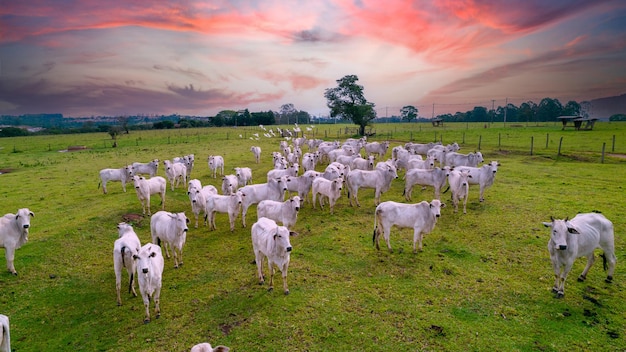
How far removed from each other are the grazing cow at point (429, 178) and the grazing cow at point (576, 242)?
782 centimetres

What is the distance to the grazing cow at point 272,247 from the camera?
29.2ft

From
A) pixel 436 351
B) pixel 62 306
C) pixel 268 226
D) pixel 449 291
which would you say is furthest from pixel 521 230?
pixel 62 306

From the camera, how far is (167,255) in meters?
11.9

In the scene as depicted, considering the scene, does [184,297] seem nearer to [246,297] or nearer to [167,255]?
[246,297]

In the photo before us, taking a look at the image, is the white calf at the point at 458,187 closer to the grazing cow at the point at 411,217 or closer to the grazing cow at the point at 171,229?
the grazing cow at the point at 411,217

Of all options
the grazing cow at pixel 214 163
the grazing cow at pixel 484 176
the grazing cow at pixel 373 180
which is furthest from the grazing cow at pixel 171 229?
the grazing cow at pixel 484 176

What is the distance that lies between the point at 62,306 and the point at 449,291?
A: 418 inches

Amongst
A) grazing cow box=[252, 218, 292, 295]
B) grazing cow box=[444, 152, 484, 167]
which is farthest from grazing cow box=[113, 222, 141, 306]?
grazing cow box=[444, 152, 484, 167]

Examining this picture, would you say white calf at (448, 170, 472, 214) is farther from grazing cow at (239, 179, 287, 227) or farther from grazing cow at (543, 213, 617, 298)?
grazing cow at (239, 179, 287, 227)

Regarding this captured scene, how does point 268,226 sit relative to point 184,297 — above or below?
above

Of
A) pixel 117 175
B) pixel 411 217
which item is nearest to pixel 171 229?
pixel 411 217

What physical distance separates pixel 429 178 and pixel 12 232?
1721 centimetres

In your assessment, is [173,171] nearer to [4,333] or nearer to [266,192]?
[266,192]

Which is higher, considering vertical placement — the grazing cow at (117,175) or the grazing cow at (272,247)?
the grazing cow at (117,175)
